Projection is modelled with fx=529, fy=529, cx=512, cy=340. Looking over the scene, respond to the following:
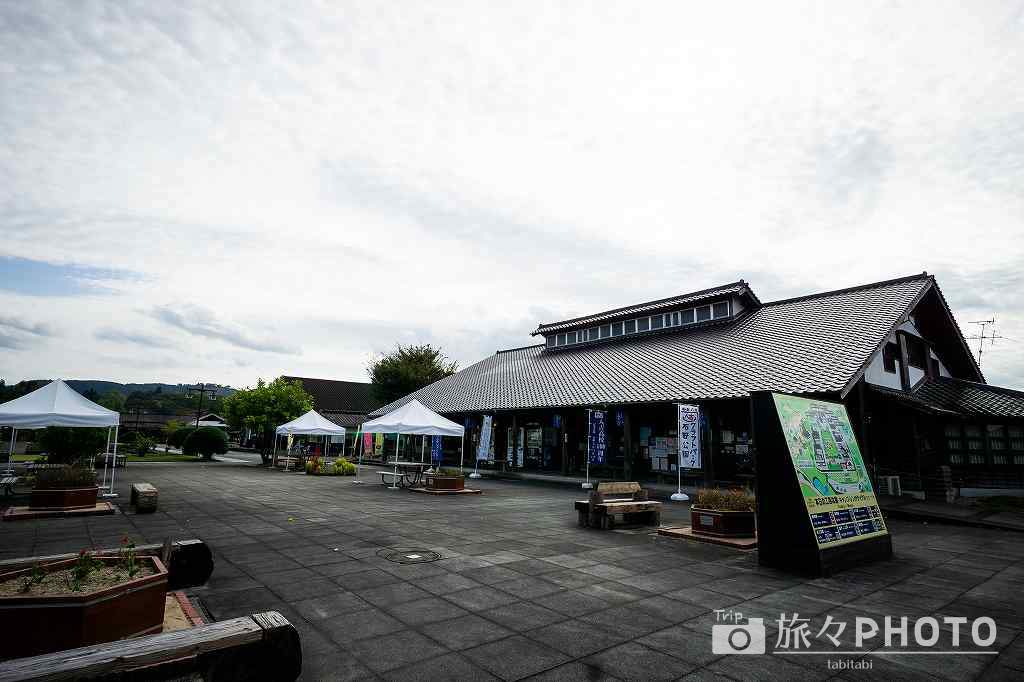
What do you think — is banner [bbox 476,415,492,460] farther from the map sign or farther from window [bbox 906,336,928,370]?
window [bbox 906,336,928,370]

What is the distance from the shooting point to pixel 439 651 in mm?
4359

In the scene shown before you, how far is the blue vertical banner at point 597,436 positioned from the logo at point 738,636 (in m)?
13.3

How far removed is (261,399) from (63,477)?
2219cm

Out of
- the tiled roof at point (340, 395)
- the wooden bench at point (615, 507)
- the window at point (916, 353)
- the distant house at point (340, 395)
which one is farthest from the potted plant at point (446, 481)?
the tiled roof at point (340, 395)

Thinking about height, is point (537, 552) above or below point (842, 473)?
below

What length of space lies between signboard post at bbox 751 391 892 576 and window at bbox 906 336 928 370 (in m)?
15.2

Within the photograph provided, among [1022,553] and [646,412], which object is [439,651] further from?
[646,412]

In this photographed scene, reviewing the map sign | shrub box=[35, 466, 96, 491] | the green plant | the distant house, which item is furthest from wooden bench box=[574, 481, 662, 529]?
the distant house

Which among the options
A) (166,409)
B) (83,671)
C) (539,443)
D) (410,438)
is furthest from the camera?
(166,409)

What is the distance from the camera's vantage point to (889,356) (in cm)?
1870

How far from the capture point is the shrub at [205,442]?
34.6m

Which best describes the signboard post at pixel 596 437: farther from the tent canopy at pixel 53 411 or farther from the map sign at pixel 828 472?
the tent canopy at pixel 53 411

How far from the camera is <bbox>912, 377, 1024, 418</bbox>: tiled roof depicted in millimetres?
17062

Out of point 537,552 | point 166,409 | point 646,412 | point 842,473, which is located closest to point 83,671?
point 537,552
